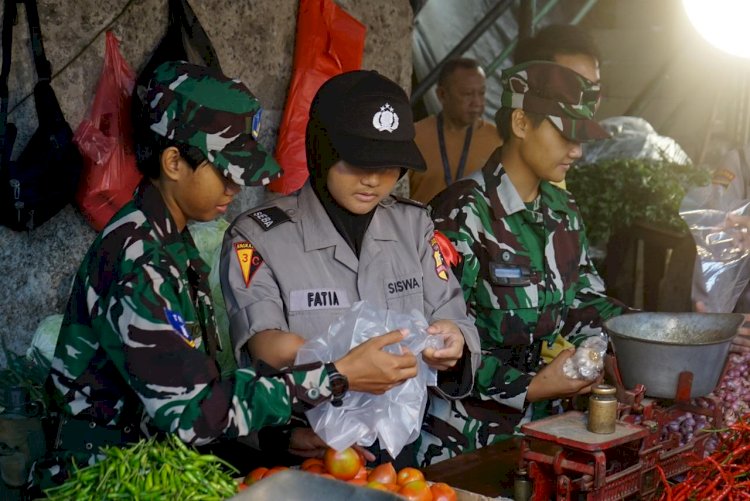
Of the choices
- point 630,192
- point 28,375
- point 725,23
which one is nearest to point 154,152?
point 28,375

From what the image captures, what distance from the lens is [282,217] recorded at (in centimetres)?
284

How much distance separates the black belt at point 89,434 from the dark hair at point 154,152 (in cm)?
66

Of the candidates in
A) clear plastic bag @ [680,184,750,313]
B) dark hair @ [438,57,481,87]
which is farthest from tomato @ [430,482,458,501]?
dark hair @ [438,57,481,87]

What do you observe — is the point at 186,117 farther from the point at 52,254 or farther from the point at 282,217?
the point at 52,254

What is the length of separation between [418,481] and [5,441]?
6.51 ft

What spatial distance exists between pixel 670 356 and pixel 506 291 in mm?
768

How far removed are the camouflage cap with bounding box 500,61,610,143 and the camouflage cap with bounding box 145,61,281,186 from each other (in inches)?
48.8

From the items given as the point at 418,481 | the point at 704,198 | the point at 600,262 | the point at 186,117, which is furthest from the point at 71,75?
the point at 600,262

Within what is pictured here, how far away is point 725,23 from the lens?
228 inches

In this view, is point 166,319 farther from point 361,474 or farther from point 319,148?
point 319,148

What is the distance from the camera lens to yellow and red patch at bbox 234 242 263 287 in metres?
2.72

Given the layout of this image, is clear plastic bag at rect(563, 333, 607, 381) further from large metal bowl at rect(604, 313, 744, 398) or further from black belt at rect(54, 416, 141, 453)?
black belt at rect(54, 416, 141, 453)

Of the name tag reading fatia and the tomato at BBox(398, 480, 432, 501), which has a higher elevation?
the name tag reading fatia

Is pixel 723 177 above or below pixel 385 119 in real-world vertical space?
below
